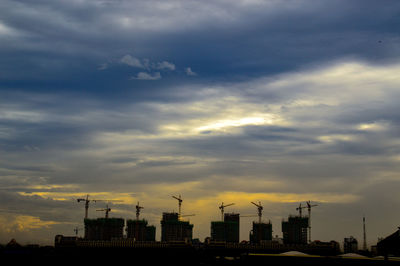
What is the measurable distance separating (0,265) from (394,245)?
13616 cm

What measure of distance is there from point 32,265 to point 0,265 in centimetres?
1284

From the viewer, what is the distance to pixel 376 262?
10219 cm

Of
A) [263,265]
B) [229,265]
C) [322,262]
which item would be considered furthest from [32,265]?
[322,262]

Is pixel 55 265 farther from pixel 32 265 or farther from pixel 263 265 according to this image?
pixel 263 265

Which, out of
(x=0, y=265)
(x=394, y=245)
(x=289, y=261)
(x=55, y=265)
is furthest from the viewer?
(x=55, y=265)

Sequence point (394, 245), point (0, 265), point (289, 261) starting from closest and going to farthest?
1. point (394, 245)
2. point (289, 261)
3. point (0, 265)

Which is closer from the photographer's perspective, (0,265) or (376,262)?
(376,262)

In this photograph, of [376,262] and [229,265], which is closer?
[376,262]

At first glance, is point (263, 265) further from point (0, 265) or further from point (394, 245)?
point (0, 265)

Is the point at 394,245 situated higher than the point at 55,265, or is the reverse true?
the point at 394,245

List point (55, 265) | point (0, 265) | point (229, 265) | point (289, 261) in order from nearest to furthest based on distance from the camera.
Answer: point (289, 261) → point (229, 265) → point (0, 265) → point (55, 265)

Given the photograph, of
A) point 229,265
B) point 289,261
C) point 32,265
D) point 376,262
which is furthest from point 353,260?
point 32,265

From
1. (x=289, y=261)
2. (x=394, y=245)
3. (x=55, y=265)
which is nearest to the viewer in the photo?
(x=394, y=245)

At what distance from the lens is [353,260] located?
348 feet
